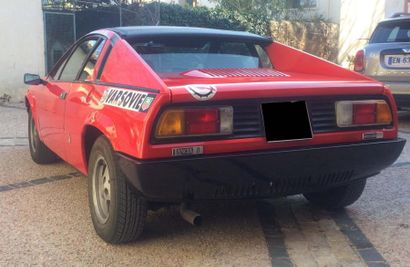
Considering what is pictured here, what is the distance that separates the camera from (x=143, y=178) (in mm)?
3314

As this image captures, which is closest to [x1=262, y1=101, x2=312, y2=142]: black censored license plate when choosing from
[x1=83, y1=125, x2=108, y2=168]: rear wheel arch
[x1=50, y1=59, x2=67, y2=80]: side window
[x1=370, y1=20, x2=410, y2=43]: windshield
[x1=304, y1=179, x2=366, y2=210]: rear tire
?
[x1=304, y1=179, x2=366, y2=210]: rear tire

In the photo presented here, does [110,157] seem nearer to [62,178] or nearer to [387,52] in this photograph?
[62,178]

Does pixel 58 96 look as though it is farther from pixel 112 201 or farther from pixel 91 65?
pixel 112 201

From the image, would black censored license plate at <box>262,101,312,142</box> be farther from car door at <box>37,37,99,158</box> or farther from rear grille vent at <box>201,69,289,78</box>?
car door at <box>37,37,99,158</box>

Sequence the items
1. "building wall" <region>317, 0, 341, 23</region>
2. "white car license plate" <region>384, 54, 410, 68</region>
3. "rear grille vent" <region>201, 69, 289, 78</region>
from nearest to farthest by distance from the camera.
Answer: "rear grille vent" <region>201, 69, 289, 78</region>, "white car license plate" <region>384, 54, 410, 68</region>, "building wall" <region>317, 0, 341, 23</region>

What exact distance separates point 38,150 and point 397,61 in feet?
17.4

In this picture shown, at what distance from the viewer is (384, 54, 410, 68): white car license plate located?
8.41 meters

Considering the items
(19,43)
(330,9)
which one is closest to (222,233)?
(19,43)

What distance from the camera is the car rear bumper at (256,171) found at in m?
3.34

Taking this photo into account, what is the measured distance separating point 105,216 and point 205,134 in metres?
1.06

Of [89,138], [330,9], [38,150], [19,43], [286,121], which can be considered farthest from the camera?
[330,9]

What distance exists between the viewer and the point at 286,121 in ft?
11.9

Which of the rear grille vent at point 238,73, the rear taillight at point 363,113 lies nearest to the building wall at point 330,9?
the rear grille vent at point 238,73

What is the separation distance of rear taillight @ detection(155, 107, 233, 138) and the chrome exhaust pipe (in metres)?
0.64
